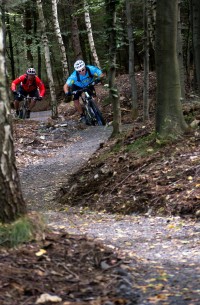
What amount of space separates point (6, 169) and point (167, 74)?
521cm

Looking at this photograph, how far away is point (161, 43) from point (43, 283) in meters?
6.04

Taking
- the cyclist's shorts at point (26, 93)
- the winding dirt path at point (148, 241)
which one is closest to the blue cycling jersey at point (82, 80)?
the cyclist's shorts at point (26, 93)

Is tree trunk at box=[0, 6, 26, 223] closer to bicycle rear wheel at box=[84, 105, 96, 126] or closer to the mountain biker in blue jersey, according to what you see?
the mountain biker in blue jersey

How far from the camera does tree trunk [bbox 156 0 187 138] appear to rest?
28.0 feet

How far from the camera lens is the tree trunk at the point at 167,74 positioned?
8.54 metres

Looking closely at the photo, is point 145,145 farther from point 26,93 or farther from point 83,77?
point 26,93

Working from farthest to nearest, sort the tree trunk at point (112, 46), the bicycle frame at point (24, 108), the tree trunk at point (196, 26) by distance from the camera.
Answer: the bicycle frame at point (24, 108)
the tree trunk at point (196, 26)
the tree trunk at point (112, 46)

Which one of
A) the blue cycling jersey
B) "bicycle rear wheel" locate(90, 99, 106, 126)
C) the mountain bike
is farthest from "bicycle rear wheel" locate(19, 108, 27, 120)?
the blue cycling jersey

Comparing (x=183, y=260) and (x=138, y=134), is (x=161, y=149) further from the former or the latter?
(x=183, y=260)

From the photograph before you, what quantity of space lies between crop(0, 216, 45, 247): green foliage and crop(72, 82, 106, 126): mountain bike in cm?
1092

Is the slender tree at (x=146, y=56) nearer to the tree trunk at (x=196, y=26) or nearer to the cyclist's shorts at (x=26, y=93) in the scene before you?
the tree trunk at (x=196, y=26)

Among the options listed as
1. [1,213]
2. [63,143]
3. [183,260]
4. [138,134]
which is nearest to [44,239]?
[1,213]

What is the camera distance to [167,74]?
862 cm

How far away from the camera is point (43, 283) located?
3562mm
